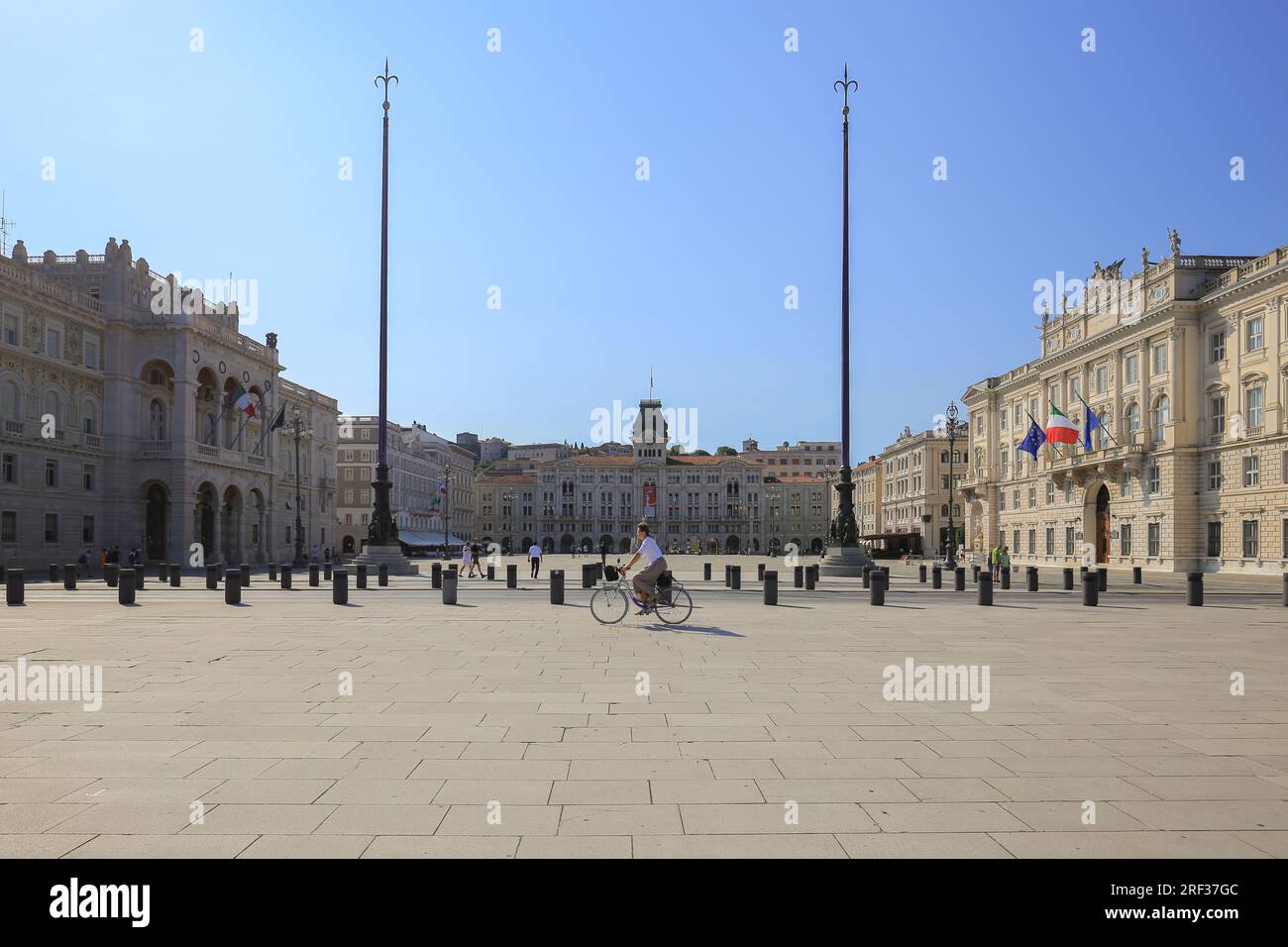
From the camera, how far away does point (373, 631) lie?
15914 millimetres

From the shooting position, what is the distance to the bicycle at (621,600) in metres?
17.0

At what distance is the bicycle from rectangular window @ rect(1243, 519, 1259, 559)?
40318 millimetres

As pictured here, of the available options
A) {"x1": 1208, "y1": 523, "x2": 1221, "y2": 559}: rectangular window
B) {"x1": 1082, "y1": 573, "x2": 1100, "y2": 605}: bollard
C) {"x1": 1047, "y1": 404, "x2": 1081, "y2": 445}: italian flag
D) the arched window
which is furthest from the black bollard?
{"x1": 1208, "y1": 523, "x2": 1221, "y2": 559}: rectangular window

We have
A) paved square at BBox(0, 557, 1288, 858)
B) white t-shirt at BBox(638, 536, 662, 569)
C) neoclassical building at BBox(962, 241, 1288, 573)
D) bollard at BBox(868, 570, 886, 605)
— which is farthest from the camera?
neoclassical building at BBox(962, 241, 1288, 573)

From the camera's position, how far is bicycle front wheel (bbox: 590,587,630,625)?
17344mm

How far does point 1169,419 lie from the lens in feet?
172

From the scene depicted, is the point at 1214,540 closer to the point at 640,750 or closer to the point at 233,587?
the point at 233,587

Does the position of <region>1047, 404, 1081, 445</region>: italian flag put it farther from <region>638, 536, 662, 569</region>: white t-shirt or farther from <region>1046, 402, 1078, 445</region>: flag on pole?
<region>638, 536, 662, 569</region>: white t-shirt

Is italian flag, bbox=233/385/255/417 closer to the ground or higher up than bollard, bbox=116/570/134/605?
higher up

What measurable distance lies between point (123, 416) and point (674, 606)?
4462 centimetres

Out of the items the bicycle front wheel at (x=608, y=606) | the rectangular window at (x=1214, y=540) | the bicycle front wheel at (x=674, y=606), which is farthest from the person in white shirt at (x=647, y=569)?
the rectangular window at (x=1214, y=540)

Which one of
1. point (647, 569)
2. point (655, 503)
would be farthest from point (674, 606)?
point (655, 503)
